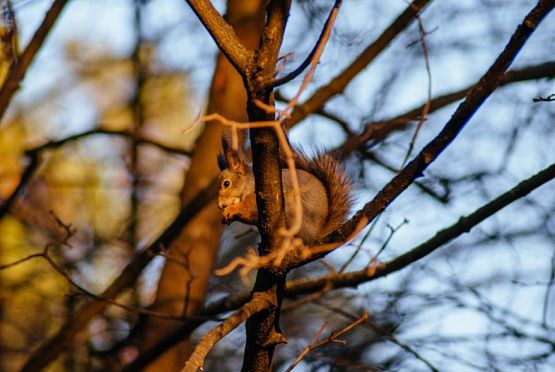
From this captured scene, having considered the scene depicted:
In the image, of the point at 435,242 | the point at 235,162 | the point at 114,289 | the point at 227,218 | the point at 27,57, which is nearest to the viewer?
the point at 435,242

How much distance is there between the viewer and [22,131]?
5.95m

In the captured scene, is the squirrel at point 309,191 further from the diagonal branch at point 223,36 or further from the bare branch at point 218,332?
the diagonal branch at point 223,36

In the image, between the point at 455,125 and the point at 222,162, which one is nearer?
the point at 455,125

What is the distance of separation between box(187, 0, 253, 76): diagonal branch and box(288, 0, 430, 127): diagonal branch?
1722 millimetres

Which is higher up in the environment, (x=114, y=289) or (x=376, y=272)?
(x=114, y=289)

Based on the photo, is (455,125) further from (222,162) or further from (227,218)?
(222,162)

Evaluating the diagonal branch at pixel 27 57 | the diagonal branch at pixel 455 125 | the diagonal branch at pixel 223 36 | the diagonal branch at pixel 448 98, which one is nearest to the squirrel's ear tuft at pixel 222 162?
the diagonal branch at pixel 448 98

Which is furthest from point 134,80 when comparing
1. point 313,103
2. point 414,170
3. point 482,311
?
point 414,170

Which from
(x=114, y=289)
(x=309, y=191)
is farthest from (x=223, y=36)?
(x=114, y=289)

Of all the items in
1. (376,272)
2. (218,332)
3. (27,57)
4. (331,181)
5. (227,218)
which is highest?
(27,57)

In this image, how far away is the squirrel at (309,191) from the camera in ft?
8.82

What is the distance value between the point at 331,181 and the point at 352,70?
3.31 ft

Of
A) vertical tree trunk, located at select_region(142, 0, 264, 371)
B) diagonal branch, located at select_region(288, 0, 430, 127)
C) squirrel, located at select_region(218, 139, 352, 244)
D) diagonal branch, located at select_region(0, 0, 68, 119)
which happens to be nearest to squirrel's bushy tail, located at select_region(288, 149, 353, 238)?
squirrel, located at select_region(218, 139, 352, 244)

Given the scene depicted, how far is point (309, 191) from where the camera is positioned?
2691 mm
